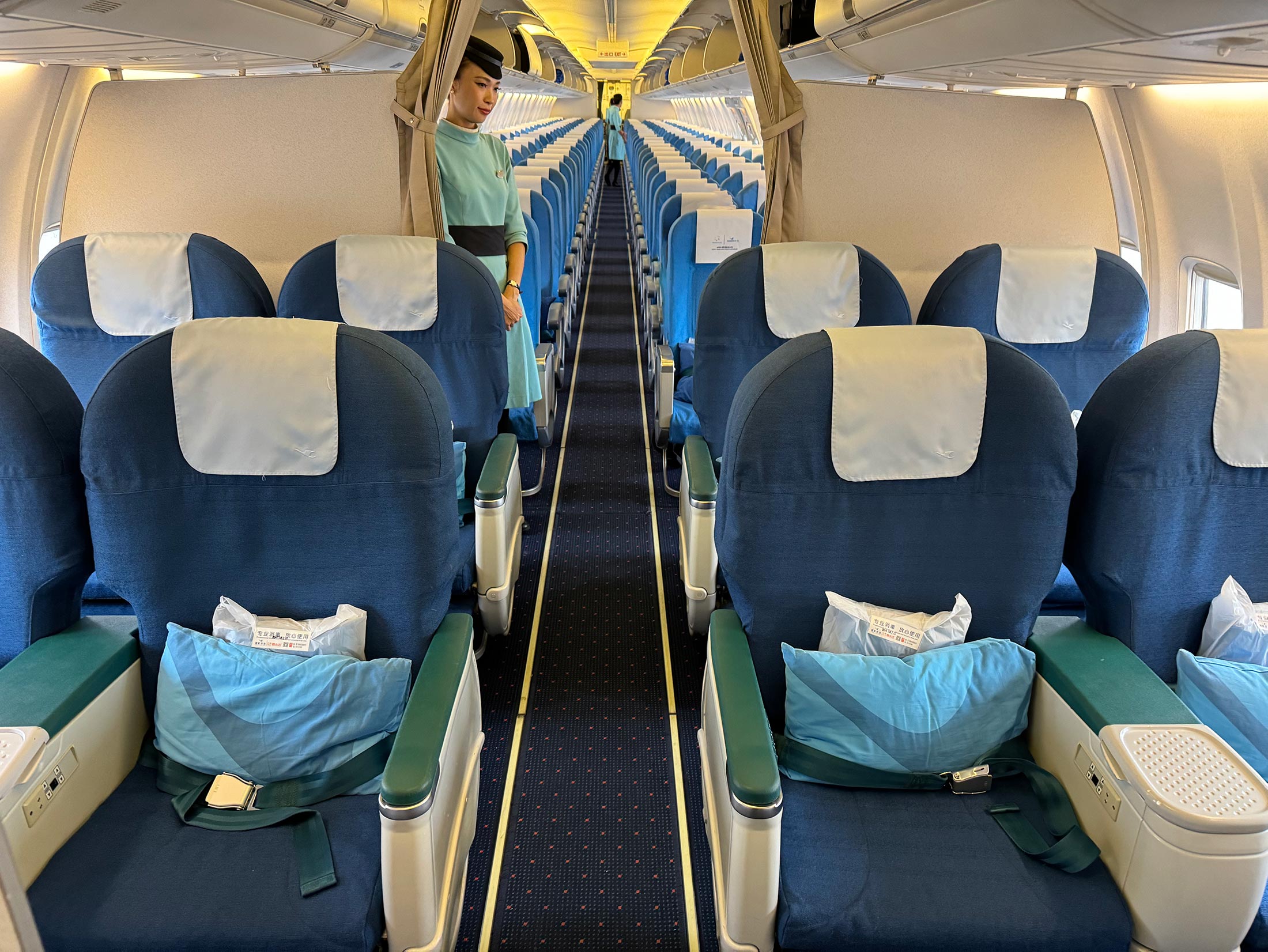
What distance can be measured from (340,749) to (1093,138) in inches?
138

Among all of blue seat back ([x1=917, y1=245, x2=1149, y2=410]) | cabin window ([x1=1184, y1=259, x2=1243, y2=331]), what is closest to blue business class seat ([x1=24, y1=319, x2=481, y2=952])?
blue seat back ([x1=917, y1=245, x2=1149, y2=410])

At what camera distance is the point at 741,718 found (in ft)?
5.06

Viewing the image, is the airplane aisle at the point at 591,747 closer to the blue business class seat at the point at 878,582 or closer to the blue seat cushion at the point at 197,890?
the blue business class seat at the point at 878,582

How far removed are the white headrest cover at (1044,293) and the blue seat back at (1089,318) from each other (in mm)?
24

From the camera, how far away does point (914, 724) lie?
169cm

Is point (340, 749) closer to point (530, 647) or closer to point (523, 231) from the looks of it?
Answer: point (530, 647)

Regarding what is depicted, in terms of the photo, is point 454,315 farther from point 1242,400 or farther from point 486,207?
point 1242,400

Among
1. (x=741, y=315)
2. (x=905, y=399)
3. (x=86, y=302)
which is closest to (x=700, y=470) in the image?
(x=741, y=315)

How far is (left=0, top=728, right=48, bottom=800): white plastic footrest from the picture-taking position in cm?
115

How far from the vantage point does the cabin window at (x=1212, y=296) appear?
10.8ft

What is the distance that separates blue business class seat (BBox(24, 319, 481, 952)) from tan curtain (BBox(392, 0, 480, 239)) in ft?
5.64

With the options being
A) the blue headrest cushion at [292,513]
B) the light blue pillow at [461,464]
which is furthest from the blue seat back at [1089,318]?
the blue headrest cushion at [292,513]

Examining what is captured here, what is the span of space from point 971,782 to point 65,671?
174cm

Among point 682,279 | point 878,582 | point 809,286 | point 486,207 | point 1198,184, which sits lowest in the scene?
point 878,582
